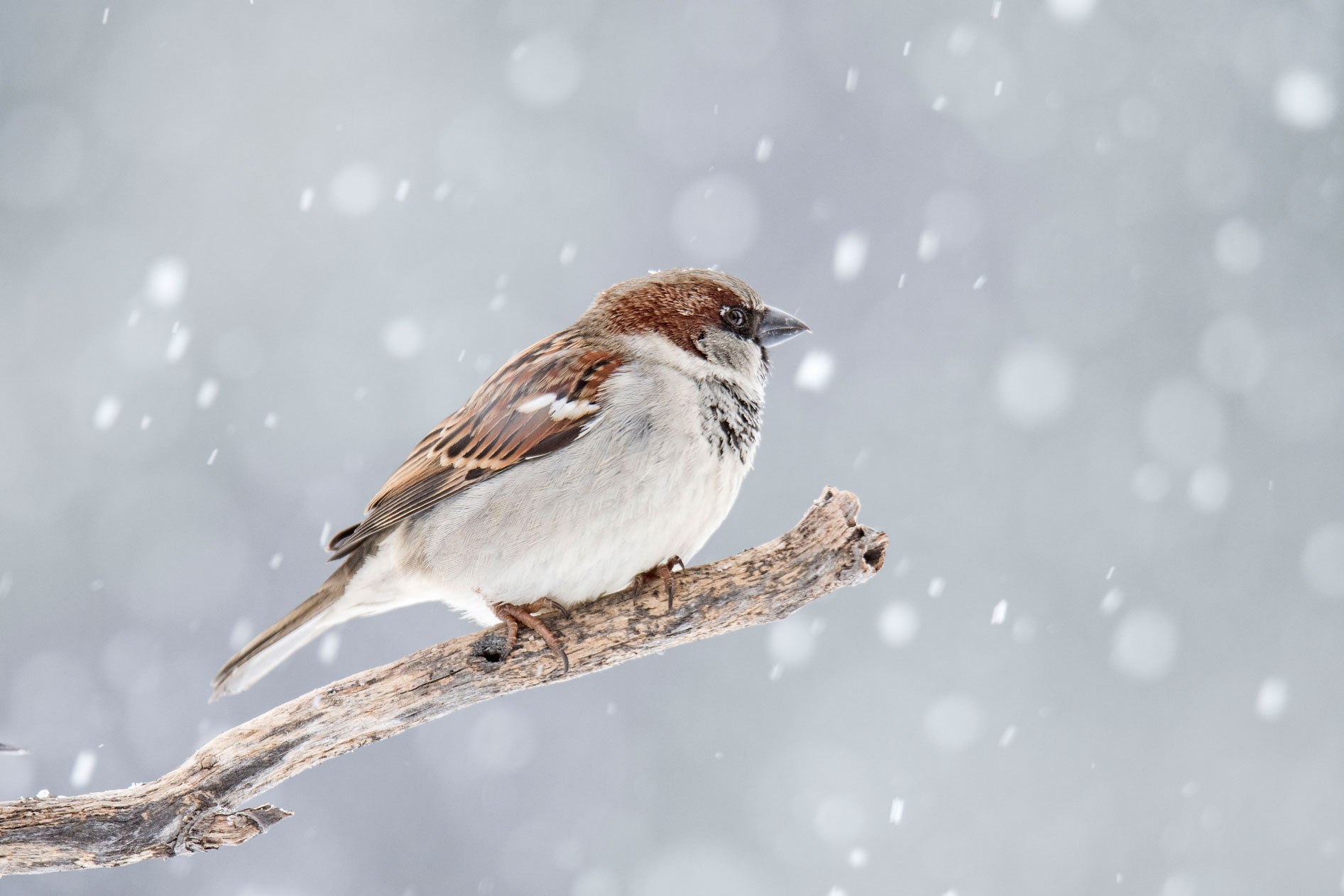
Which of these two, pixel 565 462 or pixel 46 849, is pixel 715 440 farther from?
pixel 46 849

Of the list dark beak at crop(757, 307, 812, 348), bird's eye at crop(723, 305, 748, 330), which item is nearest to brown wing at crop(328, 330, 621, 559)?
bird's eye at crop(723, 305, 748, 330)

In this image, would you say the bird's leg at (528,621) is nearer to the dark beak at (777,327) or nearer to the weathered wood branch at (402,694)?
the weathered wood branch at (402,694)

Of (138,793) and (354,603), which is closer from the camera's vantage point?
(138,793)

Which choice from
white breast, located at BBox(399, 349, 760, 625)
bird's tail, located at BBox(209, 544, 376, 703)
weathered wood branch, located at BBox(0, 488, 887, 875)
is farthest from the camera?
bird's tail, located at BBox(209, 544, 376, 703)

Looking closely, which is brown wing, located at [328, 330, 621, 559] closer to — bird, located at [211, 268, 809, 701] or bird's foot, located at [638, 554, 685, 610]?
bird, located at [211, 268, 809, 701]

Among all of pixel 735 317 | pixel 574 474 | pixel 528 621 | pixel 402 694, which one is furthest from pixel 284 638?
pixel 735 317

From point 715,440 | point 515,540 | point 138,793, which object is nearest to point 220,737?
point 138,793

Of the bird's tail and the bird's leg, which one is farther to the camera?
the bird's tail
